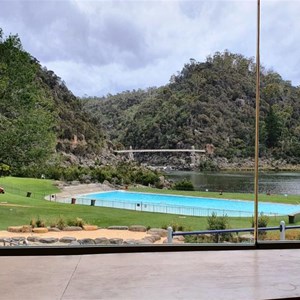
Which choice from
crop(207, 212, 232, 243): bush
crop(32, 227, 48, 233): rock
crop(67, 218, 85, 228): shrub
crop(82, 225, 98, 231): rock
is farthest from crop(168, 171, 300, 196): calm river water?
crop(32, 227, 48, 233): rock

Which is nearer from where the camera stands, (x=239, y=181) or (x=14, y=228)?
(x=239, y=181)

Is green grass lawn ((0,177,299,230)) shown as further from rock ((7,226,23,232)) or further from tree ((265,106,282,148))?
tree ((265,106,282,148))

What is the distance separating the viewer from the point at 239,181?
4.23 m

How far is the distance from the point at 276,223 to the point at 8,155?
356cm

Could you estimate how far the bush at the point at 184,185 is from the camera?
16.3ft

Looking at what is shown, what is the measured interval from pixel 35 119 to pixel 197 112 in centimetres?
225

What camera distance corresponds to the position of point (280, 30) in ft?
12.6

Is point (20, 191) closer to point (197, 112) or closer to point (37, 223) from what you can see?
point (37, 223)

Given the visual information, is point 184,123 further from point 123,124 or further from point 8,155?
point 8,155

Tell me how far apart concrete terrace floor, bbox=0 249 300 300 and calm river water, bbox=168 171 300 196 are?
1394mm

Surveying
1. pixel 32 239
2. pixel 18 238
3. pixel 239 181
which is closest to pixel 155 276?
pixel 32 239

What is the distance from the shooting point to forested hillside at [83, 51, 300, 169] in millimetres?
4312

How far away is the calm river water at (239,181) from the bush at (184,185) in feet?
0.16

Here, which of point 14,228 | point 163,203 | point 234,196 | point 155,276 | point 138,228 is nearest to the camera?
point 155,276
